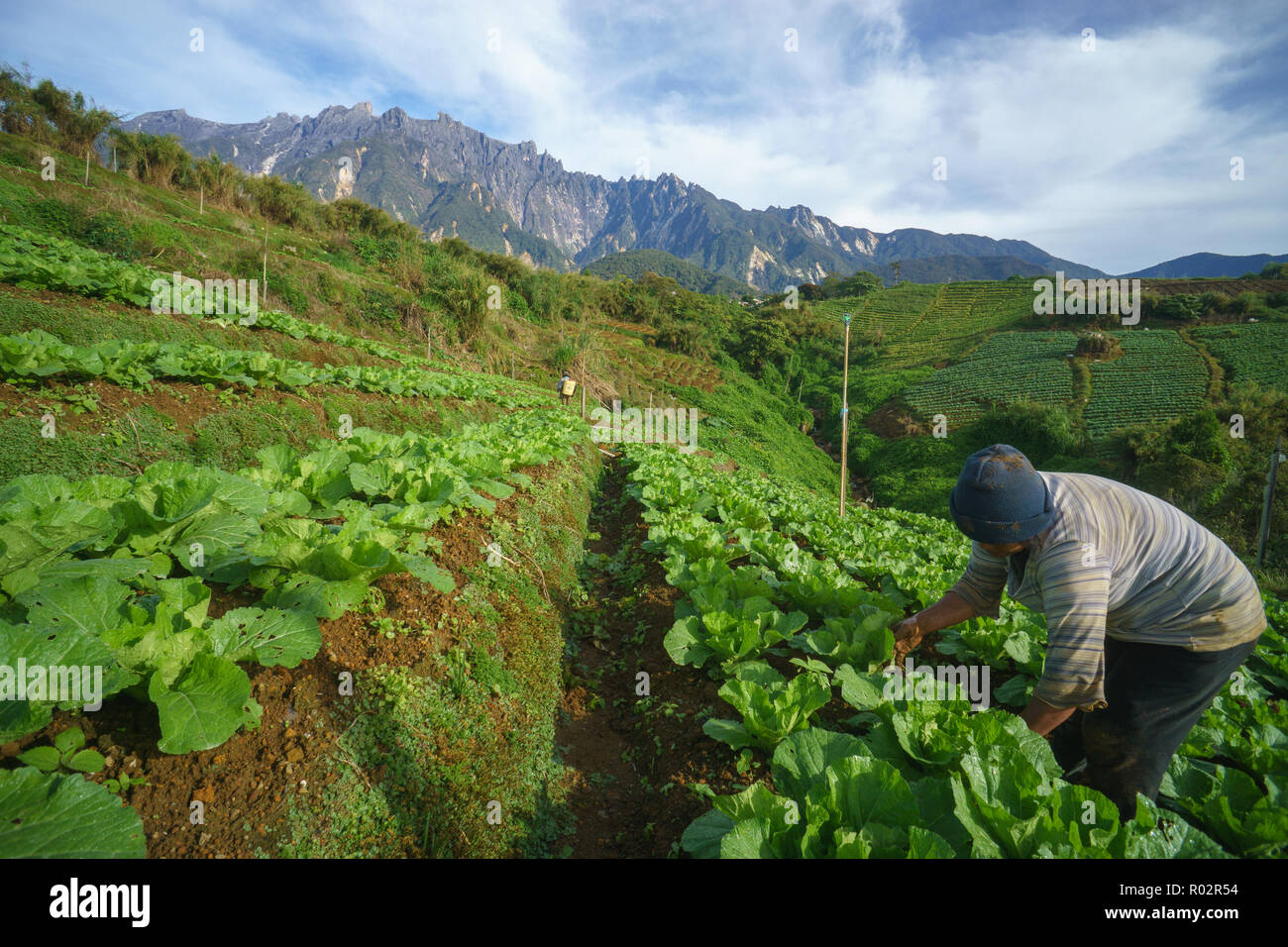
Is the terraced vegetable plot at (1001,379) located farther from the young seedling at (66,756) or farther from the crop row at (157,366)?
the young seedling at (66,756)

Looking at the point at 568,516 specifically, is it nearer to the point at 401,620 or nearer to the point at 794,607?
the point at 794,607

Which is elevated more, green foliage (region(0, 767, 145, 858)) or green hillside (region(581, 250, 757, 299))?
green hillside (region(581, 250, 757, 299))

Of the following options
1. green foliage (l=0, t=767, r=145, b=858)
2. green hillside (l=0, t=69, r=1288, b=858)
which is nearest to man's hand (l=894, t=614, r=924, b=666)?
green hillside (l=0, t=69, r=1288, b=858)

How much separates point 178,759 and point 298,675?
21.0 inches

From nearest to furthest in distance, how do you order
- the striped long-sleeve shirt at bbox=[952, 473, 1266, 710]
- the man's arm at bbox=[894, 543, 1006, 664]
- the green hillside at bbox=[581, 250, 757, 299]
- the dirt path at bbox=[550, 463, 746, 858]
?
1. the striped long-sleeve shirt at bbox=[952, 473, 1266, 710]
2. the dirt path at bbox=[550, 463, 746, 858]
3. the man's arm at bbox=[894, 543, 1006, 664]
4. the green hillside at bbox=[581, 250, 757, 299]

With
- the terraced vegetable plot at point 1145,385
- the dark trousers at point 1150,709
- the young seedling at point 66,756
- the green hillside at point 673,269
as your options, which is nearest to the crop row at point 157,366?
the young seedling at point 66,756

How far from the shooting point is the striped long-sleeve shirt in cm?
218

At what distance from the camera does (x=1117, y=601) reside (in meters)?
2.43

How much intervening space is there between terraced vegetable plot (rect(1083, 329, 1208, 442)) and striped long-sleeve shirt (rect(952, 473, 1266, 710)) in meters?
41.4

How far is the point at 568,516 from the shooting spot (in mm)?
6801

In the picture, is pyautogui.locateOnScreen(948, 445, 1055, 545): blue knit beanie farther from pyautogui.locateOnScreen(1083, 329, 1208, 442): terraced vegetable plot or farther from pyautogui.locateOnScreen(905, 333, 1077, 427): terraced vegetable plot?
pyautogui.locateOnScreen(905, 333, 1077, 427): terraced vegetable plot

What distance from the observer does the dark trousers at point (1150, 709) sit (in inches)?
94.7

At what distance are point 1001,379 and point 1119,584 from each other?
5063 cm

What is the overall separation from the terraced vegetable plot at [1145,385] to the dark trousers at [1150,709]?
41444mm
